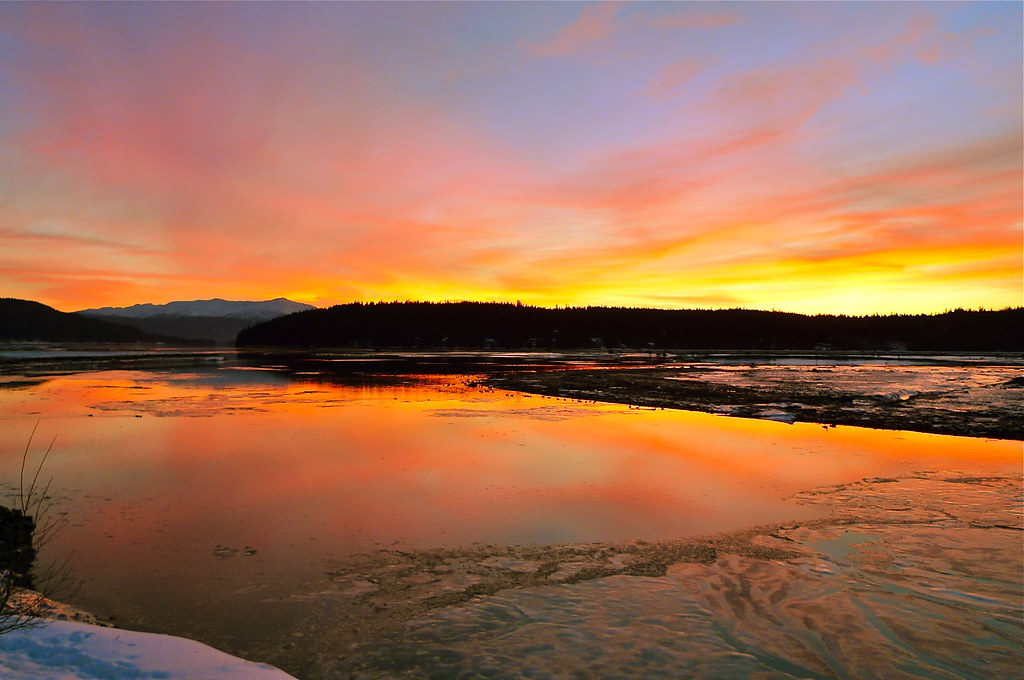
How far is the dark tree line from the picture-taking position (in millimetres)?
152375

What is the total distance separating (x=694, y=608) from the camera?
21.6ft

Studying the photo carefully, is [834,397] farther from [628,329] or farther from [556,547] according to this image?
[628,329]

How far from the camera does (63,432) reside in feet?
56.7

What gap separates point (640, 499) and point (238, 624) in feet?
23.9

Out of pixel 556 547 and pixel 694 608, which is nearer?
pixel 694 608

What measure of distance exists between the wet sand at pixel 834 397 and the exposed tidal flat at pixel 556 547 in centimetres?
309

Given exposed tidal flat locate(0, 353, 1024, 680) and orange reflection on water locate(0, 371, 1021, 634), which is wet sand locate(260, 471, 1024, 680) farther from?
orange reflection on water locate(0, 371, 1021, 634)

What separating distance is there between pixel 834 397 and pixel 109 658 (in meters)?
29.3

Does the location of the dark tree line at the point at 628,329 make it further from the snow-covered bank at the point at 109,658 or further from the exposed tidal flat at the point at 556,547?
the snow-covered bank at the point at 109,658

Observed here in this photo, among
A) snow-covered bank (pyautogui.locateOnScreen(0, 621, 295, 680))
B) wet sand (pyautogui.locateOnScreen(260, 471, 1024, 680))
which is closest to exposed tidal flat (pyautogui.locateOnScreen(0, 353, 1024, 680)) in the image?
wet sand (pyautogui.locateOnScreen(260, 471, 1024, 680))

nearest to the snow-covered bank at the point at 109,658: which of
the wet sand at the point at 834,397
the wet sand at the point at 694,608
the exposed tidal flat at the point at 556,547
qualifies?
the exposed tidal flat at the point at 556,547

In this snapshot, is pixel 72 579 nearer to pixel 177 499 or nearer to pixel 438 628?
pixel 177 499

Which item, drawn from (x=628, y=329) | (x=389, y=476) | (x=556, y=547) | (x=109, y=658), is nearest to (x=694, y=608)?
(x=556, y=547)

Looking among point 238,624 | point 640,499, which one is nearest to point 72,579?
point 238,624
